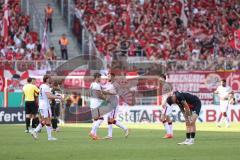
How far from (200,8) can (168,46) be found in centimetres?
548

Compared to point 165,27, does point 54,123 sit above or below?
below

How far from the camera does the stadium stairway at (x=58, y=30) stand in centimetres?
5278

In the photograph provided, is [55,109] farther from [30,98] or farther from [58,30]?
[58,30]

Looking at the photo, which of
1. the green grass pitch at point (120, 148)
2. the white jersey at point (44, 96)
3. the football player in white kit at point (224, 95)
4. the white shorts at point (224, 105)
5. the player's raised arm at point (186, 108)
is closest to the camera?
the green grass pitch at point (120, 148)

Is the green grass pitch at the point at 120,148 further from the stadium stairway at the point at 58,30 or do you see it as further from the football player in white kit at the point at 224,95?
the stadium stairway at the point at 58,30

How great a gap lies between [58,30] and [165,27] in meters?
6.90

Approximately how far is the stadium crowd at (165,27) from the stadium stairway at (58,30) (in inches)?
53.5

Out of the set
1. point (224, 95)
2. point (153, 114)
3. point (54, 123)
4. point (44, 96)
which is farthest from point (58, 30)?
point (44, 96)

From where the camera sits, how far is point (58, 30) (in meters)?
54.7

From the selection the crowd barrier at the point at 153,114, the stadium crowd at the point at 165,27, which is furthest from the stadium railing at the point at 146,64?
the stadium crowd at the point at 165,27

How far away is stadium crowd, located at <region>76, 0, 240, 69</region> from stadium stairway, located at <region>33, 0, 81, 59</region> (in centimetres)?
136

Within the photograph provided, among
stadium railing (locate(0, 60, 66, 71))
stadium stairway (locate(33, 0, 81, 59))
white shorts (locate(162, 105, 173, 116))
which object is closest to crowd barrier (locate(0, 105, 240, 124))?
stadium railing (locate(0, 60, 66, 71))

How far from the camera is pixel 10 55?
4862cm

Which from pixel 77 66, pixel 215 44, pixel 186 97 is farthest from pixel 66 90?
pixel 186 97
